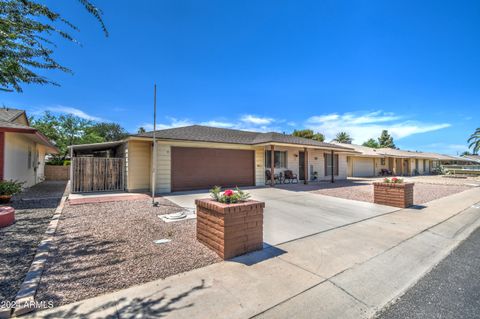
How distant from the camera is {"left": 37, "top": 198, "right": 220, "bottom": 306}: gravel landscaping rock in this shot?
2648mm

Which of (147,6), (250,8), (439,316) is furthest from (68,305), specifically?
(250,8)

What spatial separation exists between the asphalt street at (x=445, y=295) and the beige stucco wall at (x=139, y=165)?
35.9ft

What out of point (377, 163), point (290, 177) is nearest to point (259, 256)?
point (290, 177)

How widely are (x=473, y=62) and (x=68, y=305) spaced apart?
2132cm

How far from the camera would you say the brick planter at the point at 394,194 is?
25.2 feet

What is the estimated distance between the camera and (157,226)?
519 centimetres

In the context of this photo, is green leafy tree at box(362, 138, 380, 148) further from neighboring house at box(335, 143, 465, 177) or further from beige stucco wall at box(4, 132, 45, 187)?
beige stucco wall at box(4, 132, 45, 187)

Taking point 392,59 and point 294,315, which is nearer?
point 294,315

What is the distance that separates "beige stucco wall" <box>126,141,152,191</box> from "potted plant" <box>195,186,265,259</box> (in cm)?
816

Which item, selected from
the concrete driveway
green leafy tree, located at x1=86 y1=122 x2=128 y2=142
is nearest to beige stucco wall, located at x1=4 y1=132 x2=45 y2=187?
the concrete driveway

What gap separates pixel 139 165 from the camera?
11.0m

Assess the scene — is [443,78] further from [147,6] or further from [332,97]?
[147,6]

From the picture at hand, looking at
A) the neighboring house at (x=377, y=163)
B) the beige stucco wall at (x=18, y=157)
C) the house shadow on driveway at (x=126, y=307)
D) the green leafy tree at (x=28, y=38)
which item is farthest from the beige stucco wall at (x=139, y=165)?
the neighboring house at (x=377, y=163)

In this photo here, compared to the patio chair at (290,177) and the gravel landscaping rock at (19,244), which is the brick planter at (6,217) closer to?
the gravel landscaping rock at (19,244)
